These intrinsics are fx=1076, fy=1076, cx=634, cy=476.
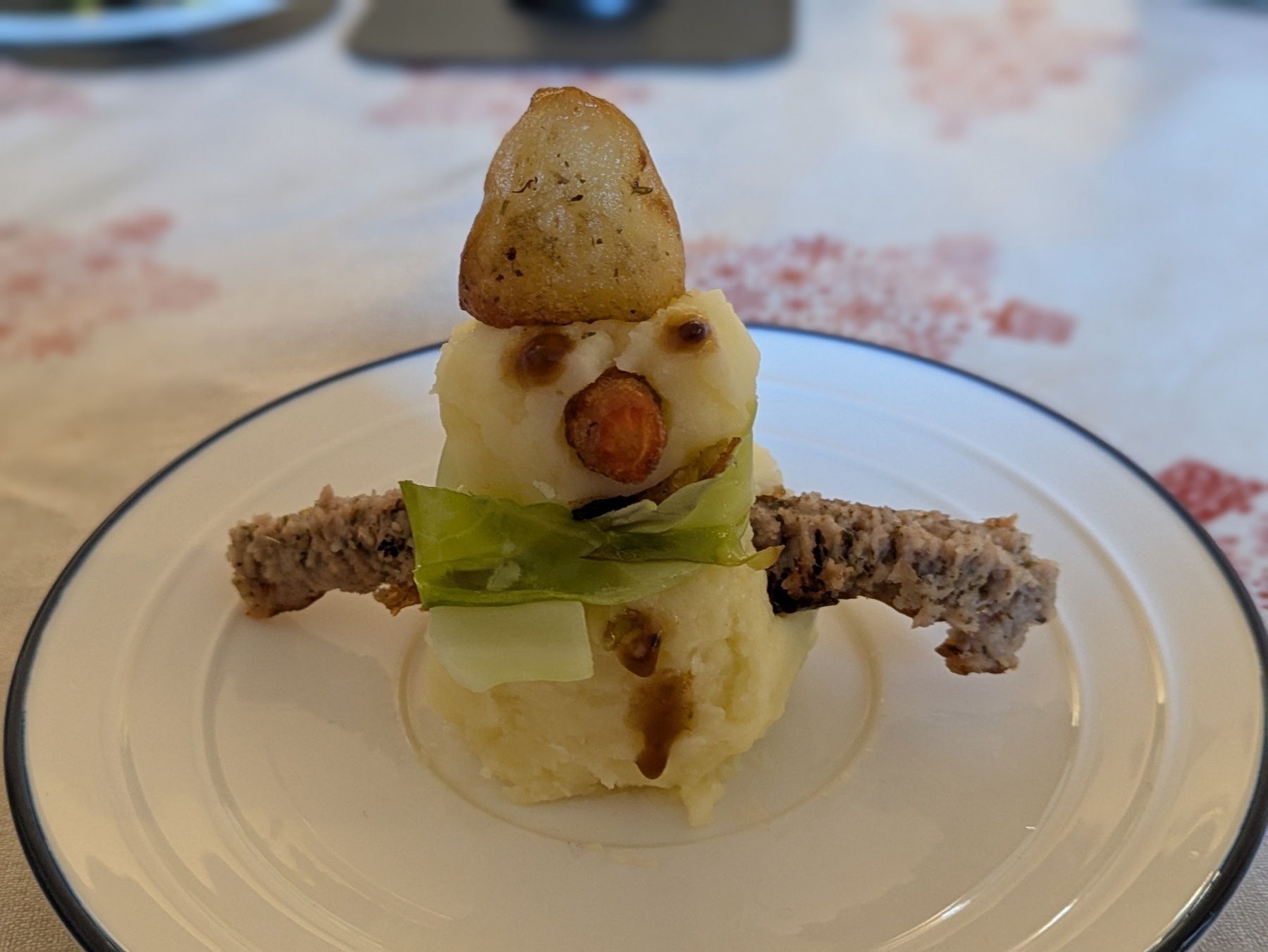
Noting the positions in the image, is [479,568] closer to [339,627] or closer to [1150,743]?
[339,627]

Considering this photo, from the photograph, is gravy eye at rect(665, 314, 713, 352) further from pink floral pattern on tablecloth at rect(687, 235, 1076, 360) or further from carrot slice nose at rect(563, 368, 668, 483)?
pink floral pattern on tablecloth at rect(687, 235, 1076, 360)

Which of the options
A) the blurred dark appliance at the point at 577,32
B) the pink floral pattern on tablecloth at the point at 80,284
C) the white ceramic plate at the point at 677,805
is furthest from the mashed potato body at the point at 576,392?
the blurred dark appliance at the point at 577,32

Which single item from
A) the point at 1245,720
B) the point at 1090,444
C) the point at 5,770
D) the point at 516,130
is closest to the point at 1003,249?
the point at 1090,444

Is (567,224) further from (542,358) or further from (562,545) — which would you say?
(562,545)

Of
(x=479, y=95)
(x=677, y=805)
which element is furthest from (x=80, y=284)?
(x=677, y=805)

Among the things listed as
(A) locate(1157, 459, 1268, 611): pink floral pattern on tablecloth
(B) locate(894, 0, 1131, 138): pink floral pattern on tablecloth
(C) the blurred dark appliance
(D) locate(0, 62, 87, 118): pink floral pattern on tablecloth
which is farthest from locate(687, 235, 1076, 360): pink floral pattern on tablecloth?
(D) locate(0, 62, 87, 118): pink floral pattern on tablecloth

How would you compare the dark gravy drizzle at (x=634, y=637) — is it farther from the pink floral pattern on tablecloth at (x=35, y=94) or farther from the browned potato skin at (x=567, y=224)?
the pink floral pattern on tablecloth at (x=35, y=94)
